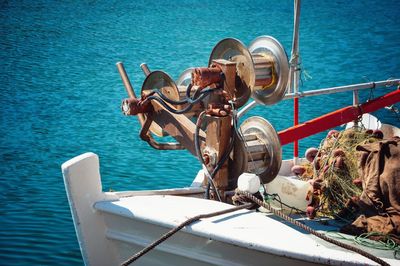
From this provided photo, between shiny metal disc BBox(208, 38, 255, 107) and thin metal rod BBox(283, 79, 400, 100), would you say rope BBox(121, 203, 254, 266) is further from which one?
thin metal rod BBox(283, 79, 400, 100)

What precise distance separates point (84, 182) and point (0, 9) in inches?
1169

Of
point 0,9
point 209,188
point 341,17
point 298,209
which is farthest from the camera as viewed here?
point 341,17

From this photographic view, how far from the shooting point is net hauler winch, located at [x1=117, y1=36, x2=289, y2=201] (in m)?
4.91

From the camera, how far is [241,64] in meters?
5.12

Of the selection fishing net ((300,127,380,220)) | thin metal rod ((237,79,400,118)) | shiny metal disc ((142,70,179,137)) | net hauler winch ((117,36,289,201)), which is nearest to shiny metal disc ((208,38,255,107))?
net hauler winch ((117,36,289,201))

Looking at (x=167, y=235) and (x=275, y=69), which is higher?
(x=275, y=69)

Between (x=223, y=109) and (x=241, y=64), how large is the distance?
0.51 m

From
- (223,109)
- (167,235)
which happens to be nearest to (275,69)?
(223,109)

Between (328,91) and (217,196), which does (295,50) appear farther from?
(217,196)

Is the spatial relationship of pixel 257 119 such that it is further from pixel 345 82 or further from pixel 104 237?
pixel 345 82

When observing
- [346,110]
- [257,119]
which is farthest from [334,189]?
[346,110]

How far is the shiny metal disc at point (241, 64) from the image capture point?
16.5ft

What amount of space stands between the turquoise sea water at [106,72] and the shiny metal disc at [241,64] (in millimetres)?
3640

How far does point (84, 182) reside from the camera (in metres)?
4.34
